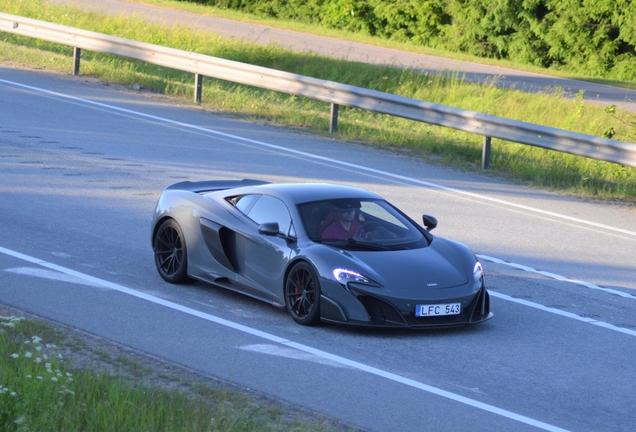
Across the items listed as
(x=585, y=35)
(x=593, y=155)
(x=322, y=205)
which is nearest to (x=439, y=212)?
(x=593, y=155)

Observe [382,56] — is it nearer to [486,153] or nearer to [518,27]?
[518,27]

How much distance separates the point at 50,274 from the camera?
9992 millimetres

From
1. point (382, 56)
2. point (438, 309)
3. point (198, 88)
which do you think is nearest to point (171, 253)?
point (438, 309)

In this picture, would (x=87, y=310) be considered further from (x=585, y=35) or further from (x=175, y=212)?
(x=585, y=35)

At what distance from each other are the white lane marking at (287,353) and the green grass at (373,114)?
28.9 feet

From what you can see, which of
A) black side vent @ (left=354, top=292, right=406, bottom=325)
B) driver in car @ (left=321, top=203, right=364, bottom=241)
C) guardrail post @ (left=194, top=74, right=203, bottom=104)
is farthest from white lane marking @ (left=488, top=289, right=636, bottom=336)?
guardrail post @ (left=194, top=74, right=203, bottom=104)

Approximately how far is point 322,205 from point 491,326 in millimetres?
1784

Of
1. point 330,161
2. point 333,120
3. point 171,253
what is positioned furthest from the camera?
point 333,120

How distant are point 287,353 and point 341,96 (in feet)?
38.0

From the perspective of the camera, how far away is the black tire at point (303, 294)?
901cm

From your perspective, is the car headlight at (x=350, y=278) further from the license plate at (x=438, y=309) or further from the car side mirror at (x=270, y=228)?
the car side mirror at (x=270, y=228)

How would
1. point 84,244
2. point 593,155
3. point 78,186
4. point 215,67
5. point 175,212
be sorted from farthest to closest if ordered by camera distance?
1. point 215,67
2. point 593,155
3. point 78,186
4. point 84,244
5. point 175,212

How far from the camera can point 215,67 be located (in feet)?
69.1

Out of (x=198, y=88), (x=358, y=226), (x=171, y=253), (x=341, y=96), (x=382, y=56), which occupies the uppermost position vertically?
(x=382, y=56)
